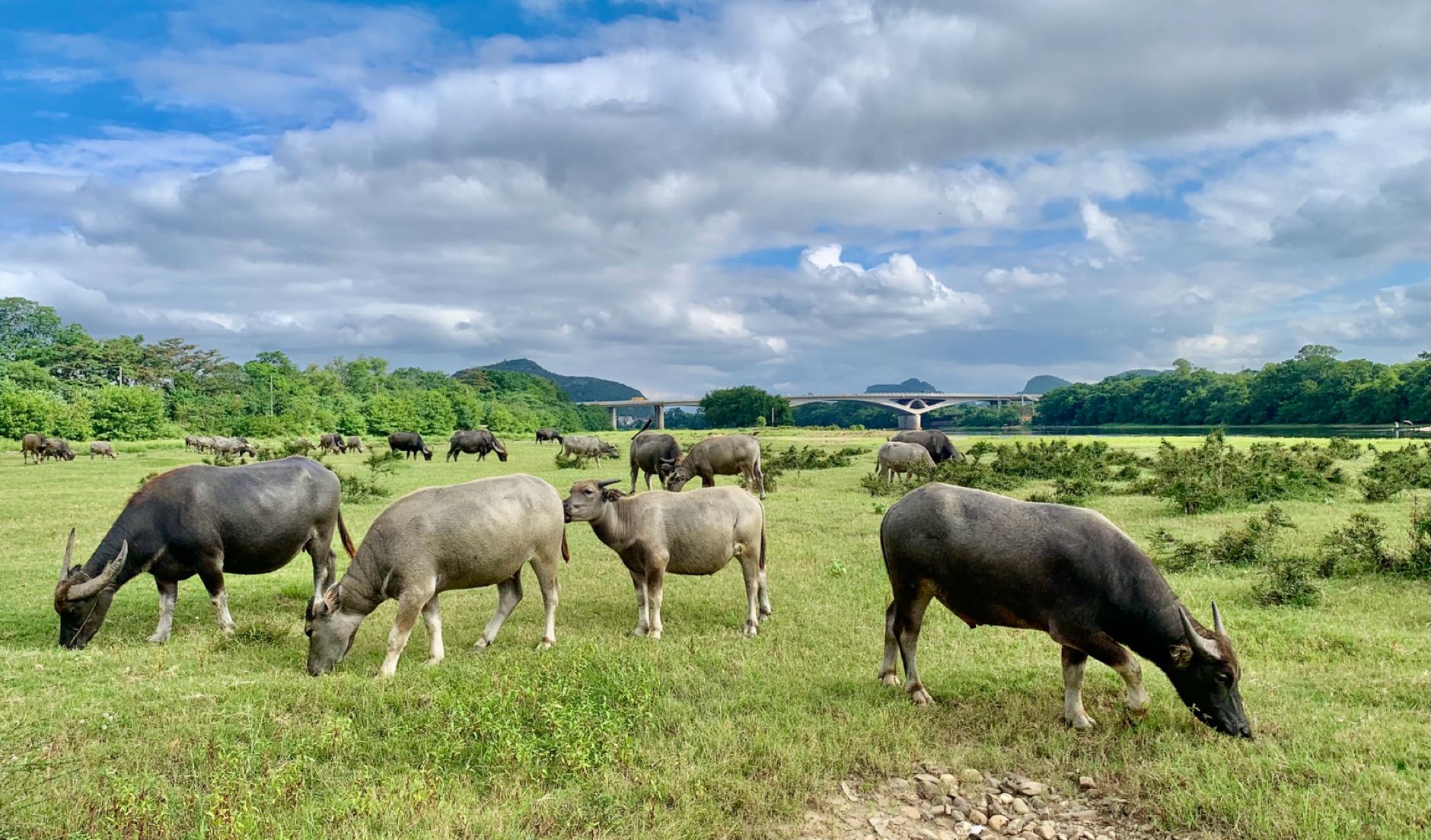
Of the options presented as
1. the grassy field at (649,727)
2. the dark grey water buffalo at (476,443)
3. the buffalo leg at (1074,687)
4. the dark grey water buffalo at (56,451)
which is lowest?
the dark grey water buffalo at (56,451)

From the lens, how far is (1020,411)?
362 ft

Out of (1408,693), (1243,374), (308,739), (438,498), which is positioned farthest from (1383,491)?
(1243,374)

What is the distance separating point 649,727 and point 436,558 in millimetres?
3090

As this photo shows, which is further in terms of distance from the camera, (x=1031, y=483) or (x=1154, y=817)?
(x=1031, y=483)

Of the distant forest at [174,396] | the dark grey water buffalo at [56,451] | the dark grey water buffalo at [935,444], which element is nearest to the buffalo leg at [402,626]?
the dark grey water buffalo at [935,444]

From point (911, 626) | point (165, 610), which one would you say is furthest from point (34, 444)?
point (911, 626)

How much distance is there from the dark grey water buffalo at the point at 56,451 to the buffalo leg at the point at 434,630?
4021cm

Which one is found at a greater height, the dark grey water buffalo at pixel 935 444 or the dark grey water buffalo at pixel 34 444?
the dark grey water buffalo at pixel 935 444

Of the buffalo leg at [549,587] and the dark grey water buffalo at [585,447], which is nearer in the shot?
the buffalo leg at [549,587]

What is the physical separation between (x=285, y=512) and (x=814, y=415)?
12209 cm

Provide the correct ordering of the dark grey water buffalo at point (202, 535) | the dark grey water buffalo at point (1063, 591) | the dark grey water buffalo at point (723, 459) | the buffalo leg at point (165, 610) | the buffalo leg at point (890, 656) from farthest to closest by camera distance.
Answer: the dark grey water buffalo at point (723, 459) < the buffalo leg at point (165, 610) < the dark grey water buffalo at point (202, 535) < the buffalo leg at point (890, 656) < the dark grey water buffalo at point (1063, 591)

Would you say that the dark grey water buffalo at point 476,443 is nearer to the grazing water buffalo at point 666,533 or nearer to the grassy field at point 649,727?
the grassy field at point 649,727

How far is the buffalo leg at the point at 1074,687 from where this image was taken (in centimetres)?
599

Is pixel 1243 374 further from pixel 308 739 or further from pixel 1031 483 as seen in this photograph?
pixel 308 739
